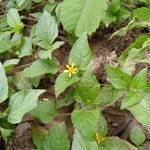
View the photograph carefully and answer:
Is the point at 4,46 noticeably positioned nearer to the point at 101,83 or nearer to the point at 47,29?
the point at 47,29

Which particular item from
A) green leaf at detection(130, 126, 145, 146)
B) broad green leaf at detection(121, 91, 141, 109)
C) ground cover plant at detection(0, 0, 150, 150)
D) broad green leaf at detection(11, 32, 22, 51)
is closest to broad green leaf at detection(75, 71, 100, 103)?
ground cover plant at detection(0, 0, 150, 150)

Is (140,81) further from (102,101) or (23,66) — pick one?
(23,66)

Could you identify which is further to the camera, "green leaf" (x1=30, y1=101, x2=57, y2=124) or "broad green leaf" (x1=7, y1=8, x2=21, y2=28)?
"broad green leaf" (x1=7, y1=8, x2=21, y2=28)

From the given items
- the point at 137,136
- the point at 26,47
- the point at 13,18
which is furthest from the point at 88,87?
the point at 13,18

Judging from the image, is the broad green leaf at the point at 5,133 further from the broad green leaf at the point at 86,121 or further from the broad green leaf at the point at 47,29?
the broad green leaf at the point at 47,29

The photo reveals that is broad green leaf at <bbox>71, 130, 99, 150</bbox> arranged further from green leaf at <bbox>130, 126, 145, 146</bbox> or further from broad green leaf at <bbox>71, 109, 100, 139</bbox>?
green leaf at <bbox>130, 126, 145, 146</bbox>

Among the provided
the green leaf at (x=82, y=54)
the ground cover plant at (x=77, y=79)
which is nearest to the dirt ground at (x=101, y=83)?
the ground cover plant at (x=77, y=79)
